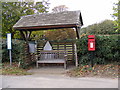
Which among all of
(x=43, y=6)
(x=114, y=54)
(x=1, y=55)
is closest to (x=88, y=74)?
(x=114, y=54)

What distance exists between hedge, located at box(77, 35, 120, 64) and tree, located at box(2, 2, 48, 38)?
871 cm

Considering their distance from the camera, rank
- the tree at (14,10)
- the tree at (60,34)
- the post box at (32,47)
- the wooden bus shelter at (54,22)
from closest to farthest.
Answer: the wooden bus shelter at (54,22) < the post box at (32,47) < the tree at (14,10) < the tree at (60,34)

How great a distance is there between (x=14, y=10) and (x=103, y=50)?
9.91 m

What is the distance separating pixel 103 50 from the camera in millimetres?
6988

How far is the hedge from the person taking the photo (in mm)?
6859

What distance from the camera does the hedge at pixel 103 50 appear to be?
6.86m

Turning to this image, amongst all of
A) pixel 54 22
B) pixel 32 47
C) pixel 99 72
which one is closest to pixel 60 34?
pixel 32 47

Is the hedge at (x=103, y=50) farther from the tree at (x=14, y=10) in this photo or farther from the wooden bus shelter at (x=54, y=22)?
the tree at (x=14, y=10)

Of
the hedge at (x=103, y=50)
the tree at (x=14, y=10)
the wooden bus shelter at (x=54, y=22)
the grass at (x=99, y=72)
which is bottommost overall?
the grass at (x=99, y=72)

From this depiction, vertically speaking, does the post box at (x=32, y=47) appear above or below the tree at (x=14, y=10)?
below

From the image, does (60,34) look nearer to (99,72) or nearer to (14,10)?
(14,10)

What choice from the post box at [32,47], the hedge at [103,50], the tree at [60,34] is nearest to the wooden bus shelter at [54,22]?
the post box at [32,47]

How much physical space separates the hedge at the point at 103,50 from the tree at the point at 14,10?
871cm

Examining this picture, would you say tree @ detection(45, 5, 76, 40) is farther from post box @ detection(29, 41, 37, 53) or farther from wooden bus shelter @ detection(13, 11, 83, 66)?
post box @ detection(29, 41, 37, 53)
